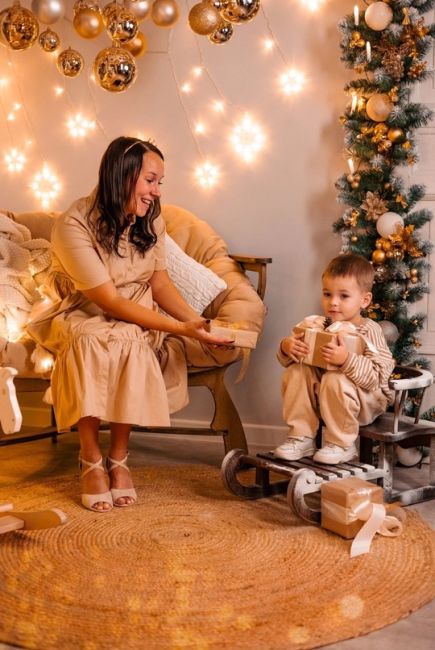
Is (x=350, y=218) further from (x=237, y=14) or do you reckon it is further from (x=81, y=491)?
(x=81, y=491)

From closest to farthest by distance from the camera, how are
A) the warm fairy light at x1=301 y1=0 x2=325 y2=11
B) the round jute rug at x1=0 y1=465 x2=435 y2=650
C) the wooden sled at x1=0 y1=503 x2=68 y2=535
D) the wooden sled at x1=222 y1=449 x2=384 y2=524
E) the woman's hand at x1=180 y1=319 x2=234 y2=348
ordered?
the round jute rug at x1=0 y1=465 x2=435 y2=650
the wooden sled at x1=0 y1=503 x2=68 y2=535
the wooden sled at x1=222 y1=449 x2=384 y2=524
the woman's hand at x1=180 y1=319 x2=234 y2=348
the warm fairy light at x1=301 y1=0 x2=325 y2=11

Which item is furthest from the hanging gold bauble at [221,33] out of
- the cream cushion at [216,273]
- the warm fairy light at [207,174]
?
the cream cushion at [216,273]

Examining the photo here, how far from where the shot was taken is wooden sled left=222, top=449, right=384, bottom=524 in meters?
2.39

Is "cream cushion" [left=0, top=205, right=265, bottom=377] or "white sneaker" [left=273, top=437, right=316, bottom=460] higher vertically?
"cream cushion" [left=0, top=205, right=265, bottom=377]

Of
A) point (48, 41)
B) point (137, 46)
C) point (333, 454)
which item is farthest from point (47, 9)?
point (333, 454)

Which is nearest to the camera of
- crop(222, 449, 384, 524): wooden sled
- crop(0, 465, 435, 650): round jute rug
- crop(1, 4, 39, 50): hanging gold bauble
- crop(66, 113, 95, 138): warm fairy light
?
crop(0, 465, 435, 650): round jute rug

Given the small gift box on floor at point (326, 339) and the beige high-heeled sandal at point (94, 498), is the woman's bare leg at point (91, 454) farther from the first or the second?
the small gift box on floor at point (326, 339)

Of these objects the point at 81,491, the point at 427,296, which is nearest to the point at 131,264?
the point at 81,491

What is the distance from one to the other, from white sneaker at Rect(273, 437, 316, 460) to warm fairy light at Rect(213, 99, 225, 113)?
153cm

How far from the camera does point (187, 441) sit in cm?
357

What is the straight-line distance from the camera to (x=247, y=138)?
3.46 m

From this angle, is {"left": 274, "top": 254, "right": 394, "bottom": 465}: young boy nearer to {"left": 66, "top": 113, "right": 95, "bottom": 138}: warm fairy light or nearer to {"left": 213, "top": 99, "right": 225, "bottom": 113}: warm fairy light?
{"left": 213, "top": 99, "right": 225, "bottom": 113}: warm fairy light

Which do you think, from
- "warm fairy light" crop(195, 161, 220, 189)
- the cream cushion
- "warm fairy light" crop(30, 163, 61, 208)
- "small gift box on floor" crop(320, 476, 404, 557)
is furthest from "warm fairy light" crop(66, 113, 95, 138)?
"small gift box on floor" crop(320, 476, 404, 557)

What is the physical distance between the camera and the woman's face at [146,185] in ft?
8.91
